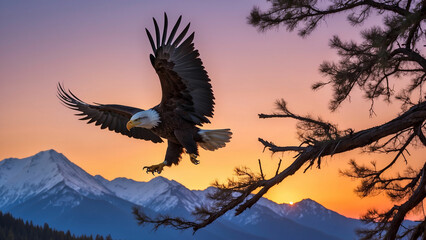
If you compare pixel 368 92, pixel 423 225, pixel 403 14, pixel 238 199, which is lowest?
pixel 238 199

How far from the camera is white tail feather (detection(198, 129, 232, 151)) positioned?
14.9ft

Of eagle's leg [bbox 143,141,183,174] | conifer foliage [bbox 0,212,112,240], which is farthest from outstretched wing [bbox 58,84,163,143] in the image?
conifer foliage [bbox 0,212,112,240]

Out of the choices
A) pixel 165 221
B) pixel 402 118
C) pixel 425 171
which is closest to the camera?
pixel 165 221

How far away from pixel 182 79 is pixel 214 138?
0.56 metres

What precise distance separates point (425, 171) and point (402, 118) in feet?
3.37

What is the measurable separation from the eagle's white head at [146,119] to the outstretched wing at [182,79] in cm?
13

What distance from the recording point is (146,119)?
4.29 m

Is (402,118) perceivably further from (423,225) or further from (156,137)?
(156,137)

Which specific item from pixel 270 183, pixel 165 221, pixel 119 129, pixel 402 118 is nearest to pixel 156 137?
pixel 119 129

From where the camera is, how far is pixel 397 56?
689 centimetres

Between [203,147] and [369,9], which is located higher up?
[369,9]

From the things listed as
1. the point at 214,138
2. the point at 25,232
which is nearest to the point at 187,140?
the point at 214,138

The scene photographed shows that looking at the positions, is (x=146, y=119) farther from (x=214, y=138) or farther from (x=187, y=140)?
(x=214, y=138)

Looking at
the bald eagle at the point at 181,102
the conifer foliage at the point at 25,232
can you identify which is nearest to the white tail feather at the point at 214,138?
the bald eagle at the point at 181,102
